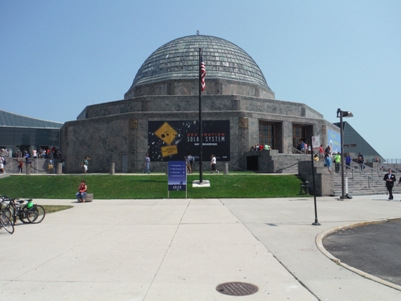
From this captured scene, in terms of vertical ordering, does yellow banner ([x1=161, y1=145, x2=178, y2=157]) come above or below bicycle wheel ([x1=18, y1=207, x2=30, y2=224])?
above

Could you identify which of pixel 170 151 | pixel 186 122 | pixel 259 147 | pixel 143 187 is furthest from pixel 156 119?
pixel 143 187

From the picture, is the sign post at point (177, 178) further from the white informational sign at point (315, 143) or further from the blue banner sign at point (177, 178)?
the white informational sign at point (315, 143)

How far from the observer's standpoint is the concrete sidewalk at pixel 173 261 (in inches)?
129

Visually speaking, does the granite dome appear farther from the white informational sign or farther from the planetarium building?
the white informational sign

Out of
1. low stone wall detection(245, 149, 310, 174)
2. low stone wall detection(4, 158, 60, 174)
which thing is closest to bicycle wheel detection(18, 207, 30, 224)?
low stone wall detection(245, 149, 310, 174)

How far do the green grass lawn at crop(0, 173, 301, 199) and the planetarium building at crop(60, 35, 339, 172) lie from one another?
4.39 m

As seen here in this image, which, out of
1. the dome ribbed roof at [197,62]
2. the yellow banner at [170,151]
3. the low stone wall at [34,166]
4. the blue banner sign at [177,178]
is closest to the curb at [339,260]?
the blue banner sign at [177,178]

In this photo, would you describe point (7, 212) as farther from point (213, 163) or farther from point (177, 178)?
point (213, 163)

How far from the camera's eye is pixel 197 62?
27344 mm

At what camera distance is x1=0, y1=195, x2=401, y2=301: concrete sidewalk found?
3279mm

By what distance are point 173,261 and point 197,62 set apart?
24481mm

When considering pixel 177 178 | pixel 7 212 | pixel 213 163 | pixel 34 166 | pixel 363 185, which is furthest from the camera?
pixel 34 166

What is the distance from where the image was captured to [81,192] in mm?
12648

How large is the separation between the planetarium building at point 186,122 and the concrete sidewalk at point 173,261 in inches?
516
